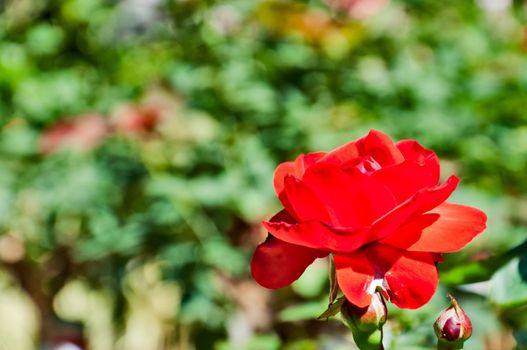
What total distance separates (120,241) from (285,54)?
1.85 ft

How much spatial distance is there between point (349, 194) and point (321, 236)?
38 millimetres

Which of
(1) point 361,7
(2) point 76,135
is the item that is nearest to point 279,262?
(2) point 76,135

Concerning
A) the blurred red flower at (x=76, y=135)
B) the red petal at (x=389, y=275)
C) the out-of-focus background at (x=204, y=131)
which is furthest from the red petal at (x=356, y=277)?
the blurred red flower at (x=76, y=135)

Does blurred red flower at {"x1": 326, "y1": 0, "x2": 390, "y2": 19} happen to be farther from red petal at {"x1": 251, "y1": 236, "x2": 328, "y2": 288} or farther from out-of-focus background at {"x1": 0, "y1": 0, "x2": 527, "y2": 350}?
red petal at {"x1": 251, "y1": 236, "x2": 328, "y2": 288}

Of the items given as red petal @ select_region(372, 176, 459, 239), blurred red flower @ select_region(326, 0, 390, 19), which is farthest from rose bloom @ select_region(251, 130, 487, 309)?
blurred red flower @ select_region(326, 0, 390, 19)

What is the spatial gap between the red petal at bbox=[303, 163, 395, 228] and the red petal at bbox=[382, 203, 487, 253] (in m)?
0.02

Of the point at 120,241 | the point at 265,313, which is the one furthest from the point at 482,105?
the point at 120,241

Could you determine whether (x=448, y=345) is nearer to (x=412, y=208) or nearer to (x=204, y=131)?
(x=412, y=208)

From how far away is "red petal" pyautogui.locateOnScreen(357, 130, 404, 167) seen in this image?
555 mm

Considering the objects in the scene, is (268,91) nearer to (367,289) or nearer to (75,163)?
(75,163)

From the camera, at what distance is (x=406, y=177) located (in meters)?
0.52

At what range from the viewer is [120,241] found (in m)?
1.43

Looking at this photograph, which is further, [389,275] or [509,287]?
[509,287]

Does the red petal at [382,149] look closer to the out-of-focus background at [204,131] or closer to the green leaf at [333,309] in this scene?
the green leaf at [333,309]
